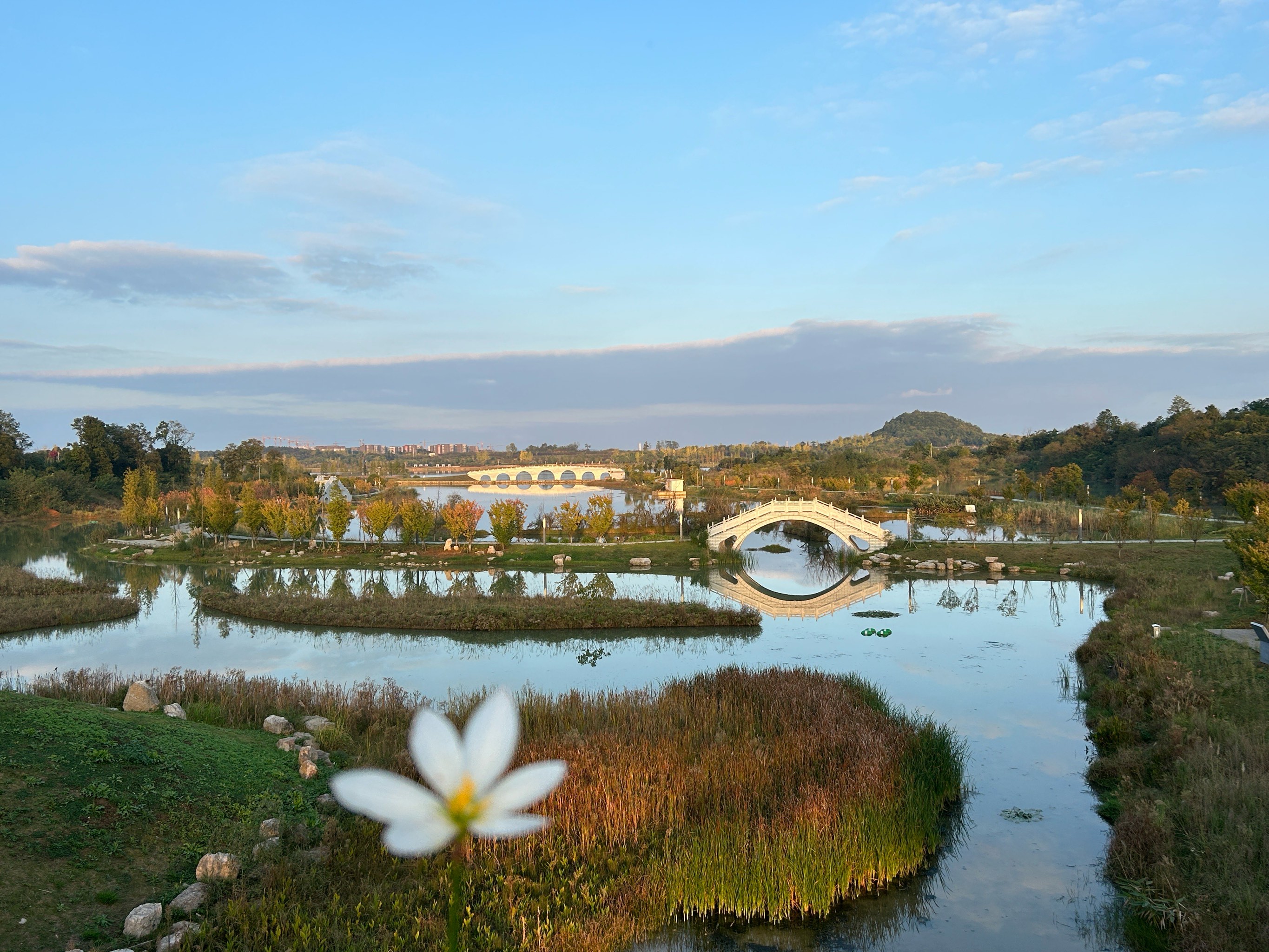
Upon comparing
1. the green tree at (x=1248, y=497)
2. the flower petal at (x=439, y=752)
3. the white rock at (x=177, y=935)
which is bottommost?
the white rock at (x=177, y=935)

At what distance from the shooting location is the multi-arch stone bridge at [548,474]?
10106cm

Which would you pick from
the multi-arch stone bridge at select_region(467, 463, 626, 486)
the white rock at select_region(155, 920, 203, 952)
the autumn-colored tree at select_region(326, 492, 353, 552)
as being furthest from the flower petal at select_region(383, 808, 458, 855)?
the multi-arch stone bridge at select_region(467, 463, 626, 486)

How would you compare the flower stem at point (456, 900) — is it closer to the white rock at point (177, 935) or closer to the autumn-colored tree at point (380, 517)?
the white rock at point (177, 935)

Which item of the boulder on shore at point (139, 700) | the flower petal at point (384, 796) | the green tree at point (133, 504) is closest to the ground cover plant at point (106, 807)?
the boulder on shore at point (139, 700)

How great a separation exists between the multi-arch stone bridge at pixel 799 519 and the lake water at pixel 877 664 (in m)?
1.92

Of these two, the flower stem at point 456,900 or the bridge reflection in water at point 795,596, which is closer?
the flower stem at point 456,900

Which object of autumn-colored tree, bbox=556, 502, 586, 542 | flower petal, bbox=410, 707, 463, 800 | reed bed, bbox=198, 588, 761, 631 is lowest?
reed bed, bbox=198, 588, 761, 631

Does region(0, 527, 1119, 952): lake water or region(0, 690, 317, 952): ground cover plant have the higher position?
region(0, 690, 317, 952): ground cover plant

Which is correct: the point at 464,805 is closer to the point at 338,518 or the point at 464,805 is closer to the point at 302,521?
the point at 338,518

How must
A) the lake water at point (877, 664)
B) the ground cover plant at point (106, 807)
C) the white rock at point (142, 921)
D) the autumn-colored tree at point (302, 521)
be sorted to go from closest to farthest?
the white rock at point (142, 921), the ground cover plant at point (106, 807), the lake water at point (877, 664), the autumn-colored tree at point (302, 521)

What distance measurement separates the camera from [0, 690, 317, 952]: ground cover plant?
5445mm

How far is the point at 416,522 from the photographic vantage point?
1299 inches

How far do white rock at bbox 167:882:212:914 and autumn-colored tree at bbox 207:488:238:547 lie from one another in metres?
30.5

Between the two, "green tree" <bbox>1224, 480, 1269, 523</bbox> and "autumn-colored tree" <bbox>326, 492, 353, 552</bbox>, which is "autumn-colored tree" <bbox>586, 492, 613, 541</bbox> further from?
"green tree" <bbox>1224, 480, 1269, 523</bbox>
